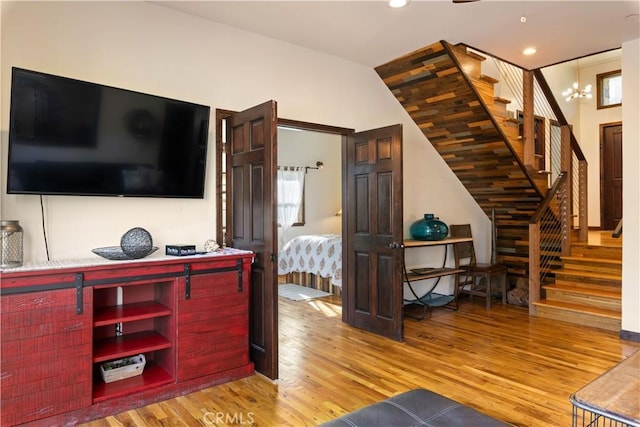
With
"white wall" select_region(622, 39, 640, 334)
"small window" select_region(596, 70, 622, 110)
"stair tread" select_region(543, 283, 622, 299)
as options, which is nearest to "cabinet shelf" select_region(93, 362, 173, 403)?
"white wall" select_region(622, 39, 640, 334)

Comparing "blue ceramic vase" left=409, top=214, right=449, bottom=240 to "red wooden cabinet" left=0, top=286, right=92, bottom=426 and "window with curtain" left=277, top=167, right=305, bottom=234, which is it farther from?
"red wooden cabinet" left=0, top=286, right=92, bottom=426

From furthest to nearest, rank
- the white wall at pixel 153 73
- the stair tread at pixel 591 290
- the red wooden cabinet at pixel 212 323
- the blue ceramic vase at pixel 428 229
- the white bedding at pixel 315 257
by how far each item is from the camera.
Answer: the white bedding at pixel 315 257, the blue ceramic vase at pixel 428 229, the stair tread at pixel 591 290, the red wooden cabinet at pixel 212 323, the white wall at pixel 153 73

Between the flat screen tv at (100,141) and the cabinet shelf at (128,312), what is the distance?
0.79m

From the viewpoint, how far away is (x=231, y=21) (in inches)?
132

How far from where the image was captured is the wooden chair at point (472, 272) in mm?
5152

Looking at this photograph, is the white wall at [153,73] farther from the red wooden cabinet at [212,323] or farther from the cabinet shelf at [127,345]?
the cabinet shelf at [127,345]

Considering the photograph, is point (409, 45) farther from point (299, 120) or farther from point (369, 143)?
point (299, 120)

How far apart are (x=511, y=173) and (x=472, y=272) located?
133 centimetres

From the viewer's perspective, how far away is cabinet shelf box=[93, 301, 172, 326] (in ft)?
8.20

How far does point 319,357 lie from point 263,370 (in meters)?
0.59

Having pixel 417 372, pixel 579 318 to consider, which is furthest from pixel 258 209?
pixel 579 318

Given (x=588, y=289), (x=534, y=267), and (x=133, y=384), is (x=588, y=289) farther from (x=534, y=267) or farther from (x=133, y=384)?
(x=133, y=384)

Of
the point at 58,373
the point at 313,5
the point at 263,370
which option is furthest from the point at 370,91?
the point at 58,373

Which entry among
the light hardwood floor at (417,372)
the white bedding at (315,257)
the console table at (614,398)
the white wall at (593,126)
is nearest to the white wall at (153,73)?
the light hardwood floor at (417,372)
